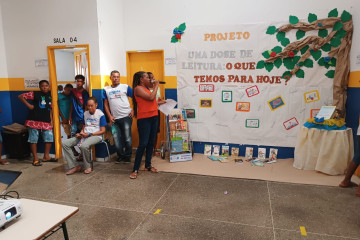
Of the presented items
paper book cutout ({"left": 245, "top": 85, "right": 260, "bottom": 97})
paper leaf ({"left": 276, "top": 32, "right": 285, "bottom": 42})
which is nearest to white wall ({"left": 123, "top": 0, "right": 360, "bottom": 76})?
paper leaf ({"left": 276, "top": 32, "right": 285, "bottom": 42})

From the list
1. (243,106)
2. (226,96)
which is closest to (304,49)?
(243,106)

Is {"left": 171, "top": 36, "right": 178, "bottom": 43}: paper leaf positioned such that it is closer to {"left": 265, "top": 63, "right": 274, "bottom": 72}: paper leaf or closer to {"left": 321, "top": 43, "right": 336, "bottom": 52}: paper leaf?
{"left": 265, "top": 63, "right": 274, "bottom": 72}: paper leaf

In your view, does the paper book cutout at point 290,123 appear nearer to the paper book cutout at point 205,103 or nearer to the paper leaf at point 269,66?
the paper leaf at point 269,66

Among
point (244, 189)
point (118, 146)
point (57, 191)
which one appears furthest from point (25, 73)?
point (244, 189)

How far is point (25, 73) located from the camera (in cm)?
478

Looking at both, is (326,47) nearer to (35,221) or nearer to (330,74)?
Answer: (330,74)

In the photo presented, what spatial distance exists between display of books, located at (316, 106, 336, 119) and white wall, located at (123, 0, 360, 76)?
0.67m

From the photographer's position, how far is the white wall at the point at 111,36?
4.36 m

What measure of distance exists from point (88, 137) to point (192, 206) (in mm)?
2039

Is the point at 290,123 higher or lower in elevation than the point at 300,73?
lower

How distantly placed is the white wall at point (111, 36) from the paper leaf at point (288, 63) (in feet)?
9.59

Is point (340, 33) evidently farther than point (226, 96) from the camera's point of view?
No

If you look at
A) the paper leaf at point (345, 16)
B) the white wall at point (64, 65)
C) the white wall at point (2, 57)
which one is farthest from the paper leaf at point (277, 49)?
the white wall at point (64, 65)

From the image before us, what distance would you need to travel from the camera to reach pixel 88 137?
4.05 meters
